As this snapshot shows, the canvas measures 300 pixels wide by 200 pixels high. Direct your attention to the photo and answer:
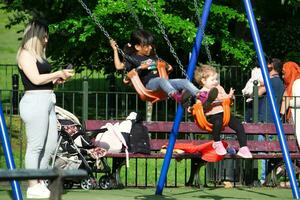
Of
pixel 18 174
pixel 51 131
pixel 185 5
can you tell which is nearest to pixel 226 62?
pixel 185 5

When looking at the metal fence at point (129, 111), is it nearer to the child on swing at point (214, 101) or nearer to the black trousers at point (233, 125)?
the black trousers at point (233, 125)

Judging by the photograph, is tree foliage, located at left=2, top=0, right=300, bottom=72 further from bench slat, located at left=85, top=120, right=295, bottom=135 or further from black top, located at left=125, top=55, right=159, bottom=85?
black top, located at left=125, top=55, right=159, bottom=85

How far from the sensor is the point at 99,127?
1370 centimetres

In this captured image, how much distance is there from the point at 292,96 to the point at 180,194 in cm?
339

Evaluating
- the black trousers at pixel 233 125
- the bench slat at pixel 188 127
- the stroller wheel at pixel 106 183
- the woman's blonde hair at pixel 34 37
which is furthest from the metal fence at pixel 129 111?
the woman's blonde hair at pixel 34 37

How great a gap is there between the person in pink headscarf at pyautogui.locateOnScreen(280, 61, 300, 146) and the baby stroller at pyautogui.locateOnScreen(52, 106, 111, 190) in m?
2.94

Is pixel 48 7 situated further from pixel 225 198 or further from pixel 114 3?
pixel 225 198

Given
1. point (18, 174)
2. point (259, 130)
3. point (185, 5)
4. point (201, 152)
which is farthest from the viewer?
point (185, 5)

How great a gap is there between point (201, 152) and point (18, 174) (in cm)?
742

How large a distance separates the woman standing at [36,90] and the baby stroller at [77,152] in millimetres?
2185

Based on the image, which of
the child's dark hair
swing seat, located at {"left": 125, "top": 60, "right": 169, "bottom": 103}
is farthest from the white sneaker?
the child's dark hair

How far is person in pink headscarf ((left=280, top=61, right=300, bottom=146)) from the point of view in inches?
592

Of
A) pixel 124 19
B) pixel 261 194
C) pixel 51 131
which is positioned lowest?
pixel 261 194

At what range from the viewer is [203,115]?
38.7 feet
